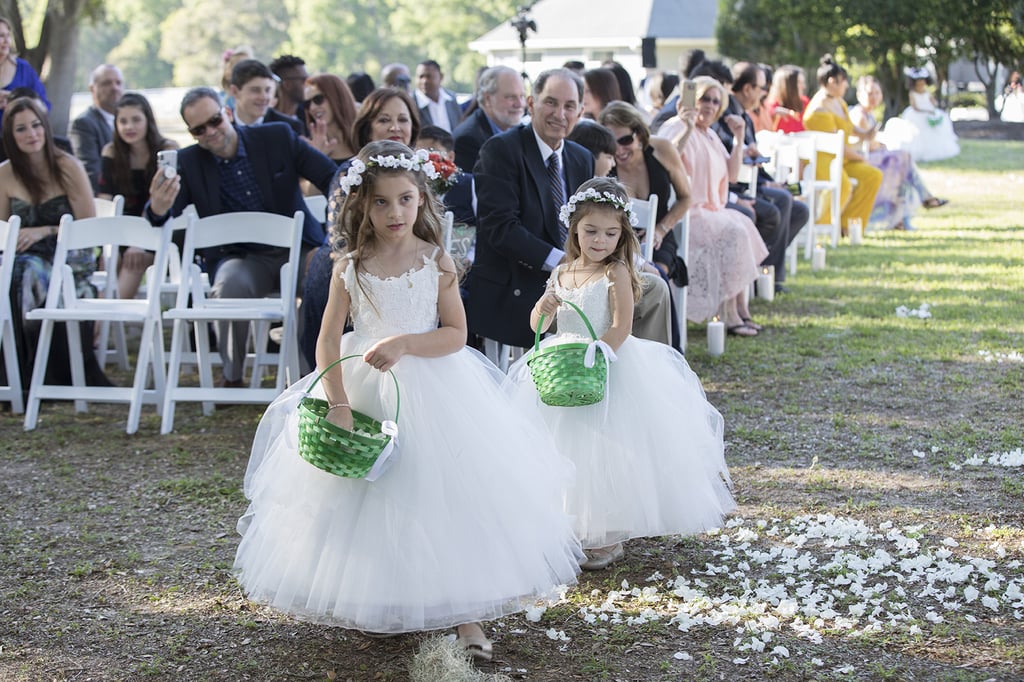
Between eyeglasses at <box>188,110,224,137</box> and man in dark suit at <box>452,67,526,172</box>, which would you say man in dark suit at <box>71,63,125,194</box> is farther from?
man in dark suit at <box>452,67,526,172</box>

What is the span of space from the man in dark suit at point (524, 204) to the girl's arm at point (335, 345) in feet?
6.30

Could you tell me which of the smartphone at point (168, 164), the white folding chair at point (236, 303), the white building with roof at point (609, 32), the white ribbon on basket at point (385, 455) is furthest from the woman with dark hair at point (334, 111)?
the white building with roof at point (609, 32)

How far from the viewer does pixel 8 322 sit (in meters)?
7.00

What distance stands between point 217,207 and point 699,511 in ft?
12.7

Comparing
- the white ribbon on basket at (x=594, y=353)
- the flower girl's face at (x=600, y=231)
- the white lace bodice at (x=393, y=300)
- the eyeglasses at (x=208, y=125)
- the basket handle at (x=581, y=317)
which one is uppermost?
the eyeglasses at (x=208, y=125)

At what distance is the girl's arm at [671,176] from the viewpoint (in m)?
7.28

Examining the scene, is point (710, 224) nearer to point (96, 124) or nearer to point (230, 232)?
point (230, 232)

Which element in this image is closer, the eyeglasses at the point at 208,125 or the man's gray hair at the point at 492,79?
the eyeglasses at the point at 208,125

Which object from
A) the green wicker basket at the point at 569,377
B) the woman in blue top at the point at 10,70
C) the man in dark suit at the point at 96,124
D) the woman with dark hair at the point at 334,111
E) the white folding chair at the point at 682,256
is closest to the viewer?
the green wicker basket at the point at 569,377

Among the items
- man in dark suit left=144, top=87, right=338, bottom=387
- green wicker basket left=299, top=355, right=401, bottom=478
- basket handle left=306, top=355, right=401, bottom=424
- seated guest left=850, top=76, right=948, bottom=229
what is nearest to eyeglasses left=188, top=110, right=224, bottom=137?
man in dark suit left=144, top=87, right=338, bottom=387

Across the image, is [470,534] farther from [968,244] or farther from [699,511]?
[968,244]

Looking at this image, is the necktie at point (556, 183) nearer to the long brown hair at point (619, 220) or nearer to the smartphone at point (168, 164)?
the long brown hair at point (619, 220)

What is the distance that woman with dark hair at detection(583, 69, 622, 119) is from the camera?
8703 mm

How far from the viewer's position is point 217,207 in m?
7.05
